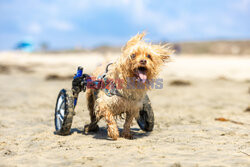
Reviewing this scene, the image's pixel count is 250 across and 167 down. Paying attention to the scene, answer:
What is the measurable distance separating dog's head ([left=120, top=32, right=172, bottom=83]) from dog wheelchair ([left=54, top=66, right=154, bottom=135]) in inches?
21.4

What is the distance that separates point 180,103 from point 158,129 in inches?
163

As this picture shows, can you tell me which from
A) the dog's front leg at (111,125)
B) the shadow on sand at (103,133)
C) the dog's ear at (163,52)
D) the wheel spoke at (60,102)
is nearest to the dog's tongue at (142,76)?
the dog's ear at (163,52)

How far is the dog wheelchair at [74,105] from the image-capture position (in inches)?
217

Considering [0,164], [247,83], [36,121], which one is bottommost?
[0,164]

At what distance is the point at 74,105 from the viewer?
5699 mm

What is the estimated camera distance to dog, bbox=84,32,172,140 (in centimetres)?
482

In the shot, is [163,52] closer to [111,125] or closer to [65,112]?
[111,125]

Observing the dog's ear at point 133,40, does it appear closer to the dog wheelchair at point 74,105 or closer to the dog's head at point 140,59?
the dog's head at point 140,59

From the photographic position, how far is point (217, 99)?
11289 mm

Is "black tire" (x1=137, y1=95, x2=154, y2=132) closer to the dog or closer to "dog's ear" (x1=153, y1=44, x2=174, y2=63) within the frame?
the dog

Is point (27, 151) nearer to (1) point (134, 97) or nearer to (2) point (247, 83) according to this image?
(1) point (134, 97)

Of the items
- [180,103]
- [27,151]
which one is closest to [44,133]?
[27,151]

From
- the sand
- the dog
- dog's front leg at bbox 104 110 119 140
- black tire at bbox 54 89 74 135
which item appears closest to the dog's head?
the dog

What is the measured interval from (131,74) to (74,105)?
4.53ft
